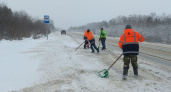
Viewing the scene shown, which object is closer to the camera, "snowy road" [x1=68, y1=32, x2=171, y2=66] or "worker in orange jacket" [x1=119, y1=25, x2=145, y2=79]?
"worker in orange jacket" [x1=119, y1=25, x2=145, y2=79]

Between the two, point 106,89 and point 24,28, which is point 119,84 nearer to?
point 106,89

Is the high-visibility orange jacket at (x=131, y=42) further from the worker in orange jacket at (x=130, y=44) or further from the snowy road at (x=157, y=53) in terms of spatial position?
the snowy road at (x=157, y=53)

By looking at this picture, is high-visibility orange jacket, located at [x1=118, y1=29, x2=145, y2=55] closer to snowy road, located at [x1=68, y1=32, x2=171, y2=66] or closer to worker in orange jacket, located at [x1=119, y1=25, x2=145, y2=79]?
worker in orange jacket, located at [x1=119, y1=25, x2=145, y2=79]

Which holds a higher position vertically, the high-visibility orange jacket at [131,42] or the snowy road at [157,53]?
the high-visibility orange jacket at [131,42]

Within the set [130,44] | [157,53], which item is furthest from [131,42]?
[157,53]

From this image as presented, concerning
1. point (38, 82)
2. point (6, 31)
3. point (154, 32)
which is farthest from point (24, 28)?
point (154, 32)

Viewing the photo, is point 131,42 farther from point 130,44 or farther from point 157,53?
point 157,53

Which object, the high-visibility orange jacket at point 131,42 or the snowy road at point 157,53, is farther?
the snowy road at point 157,53

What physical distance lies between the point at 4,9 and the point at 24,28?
451 centimetres

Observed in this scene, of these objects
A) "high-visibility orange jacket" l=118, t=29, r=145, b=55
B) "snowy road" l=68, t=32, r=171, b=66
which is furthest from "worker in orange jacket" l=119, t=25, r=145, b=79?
"snowy road" l=68, t=32, r=171, b=66

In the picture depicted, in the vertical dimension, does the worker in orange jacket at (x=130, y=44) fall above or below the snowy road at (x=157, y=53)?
above

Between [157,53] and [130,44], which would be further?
[157,53]

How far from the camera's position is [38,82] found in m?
4.80

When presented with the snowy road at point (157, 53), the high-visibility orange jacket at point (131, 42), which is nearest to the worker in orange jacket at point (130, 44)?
the high-visibility orange jacket at point (131, 42)
